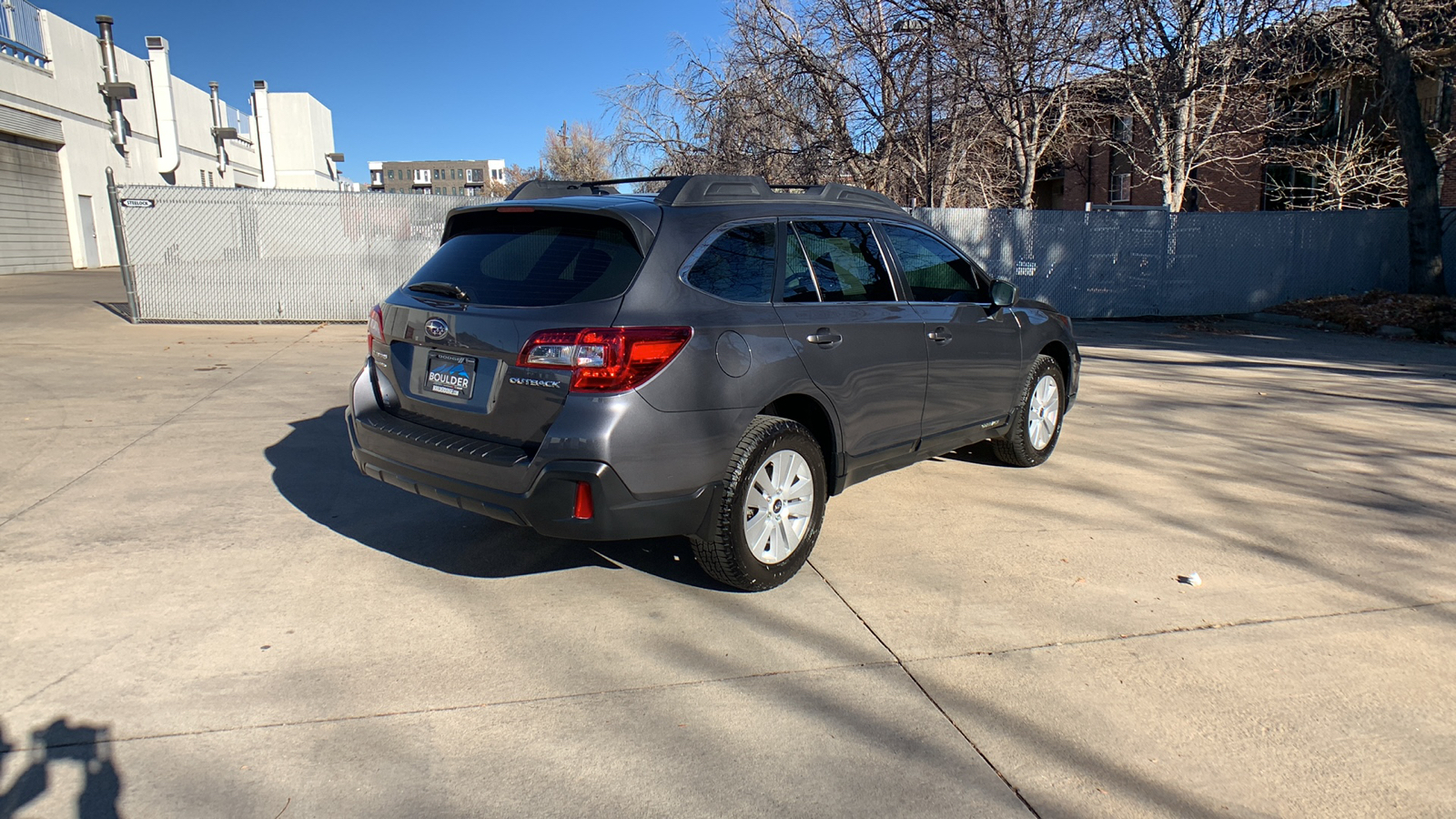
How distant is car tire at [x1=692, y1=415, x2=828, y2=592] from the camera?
3975mm

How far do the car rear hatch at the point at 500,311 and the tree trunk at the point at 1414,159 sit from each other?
17.6m

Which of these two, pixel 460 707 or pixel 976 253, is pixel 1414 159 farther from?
pixel 460 707

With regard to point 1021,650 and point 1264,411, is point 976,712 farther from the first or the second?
point 1264,411

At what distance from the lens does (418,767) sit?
9.40ft

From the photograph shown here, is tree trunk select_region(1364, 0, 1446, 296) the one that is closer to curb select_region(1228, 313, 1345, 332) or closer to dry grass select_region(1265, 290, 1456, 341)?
dry grass select_region(1265, 290, 1456, 341)

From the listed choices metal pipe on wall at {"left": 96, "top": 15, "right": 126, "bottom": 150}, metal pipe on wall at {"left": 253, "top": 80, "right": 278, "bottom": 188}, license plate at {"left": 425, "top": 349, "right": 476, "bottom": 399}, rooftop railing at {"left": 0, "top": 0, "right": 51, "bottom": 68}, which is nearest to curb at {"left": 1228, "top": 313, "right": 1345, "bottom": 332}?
license plate at {"left": 425, "top": 349, "right": 476, "bottom": 399}

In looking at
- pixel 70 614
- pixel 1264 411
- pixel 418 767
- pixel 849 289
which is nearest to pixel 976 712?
pixel 418 767

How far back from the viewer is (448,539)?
493cm

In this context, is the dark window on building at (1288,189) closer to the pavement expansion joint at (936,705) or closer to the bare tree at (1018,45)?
the bare tree at (1018,45)

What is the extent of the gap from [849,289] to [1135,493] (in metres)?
2.48

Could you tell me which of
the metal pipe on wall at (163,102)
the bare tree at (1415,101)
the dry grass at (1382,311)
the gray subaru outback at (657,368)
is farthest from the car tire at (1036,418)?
the metal pipe on wall at (163,102)

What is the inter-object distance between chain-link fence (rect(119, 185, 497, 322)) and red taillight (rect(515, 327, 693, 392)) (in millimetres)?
11717

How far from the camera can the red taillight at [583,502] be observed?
362 cm

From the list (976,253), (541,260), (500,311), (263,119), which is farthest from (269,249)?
(263,119)
